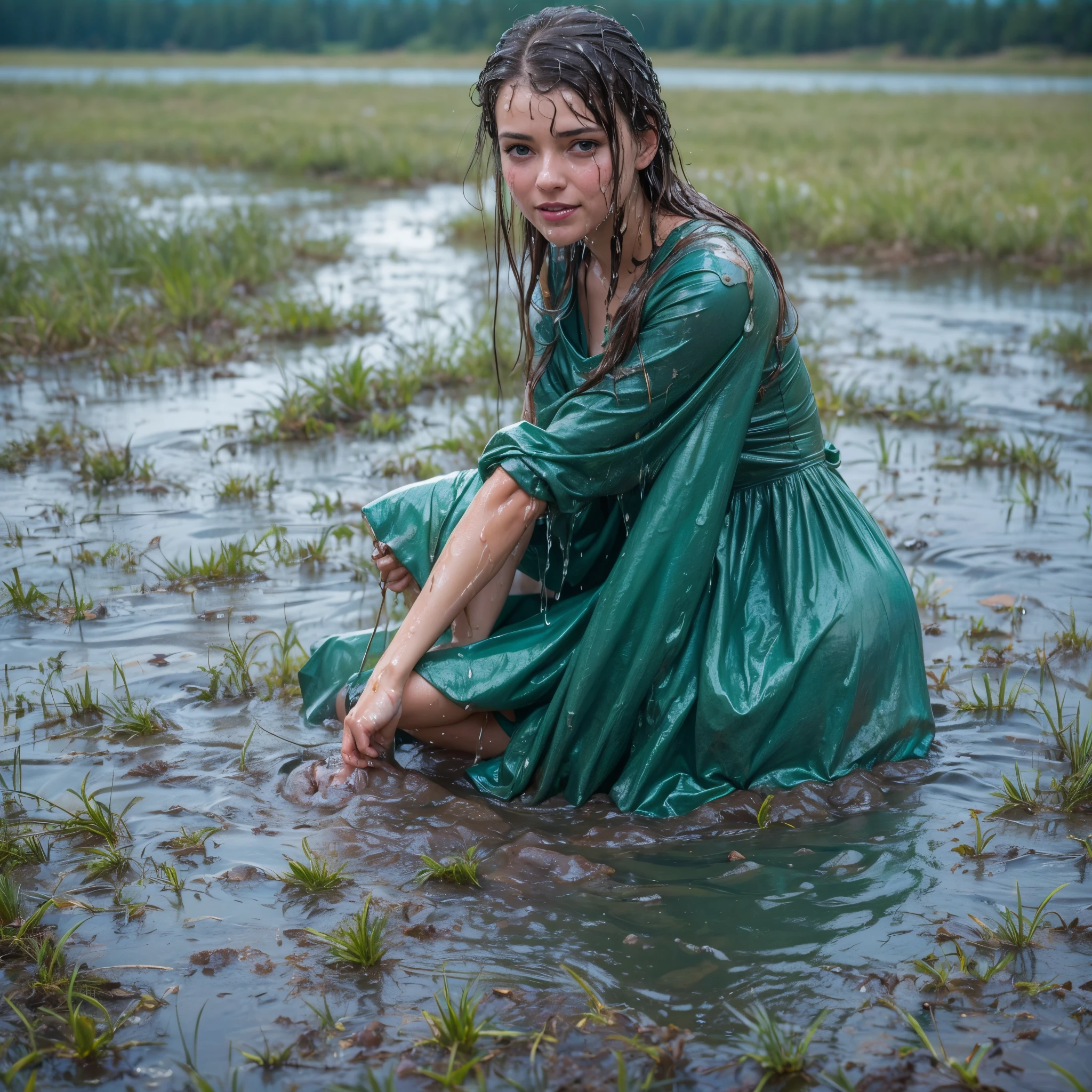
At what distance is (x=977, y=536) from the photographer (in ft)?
13.3

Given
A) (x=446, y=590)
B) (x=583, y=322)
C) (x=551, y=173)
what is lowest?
(x=446, y=590)

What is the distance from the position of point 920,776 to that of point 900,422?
277cm

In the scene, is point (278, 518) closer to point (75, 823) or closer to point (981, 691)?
point (75, 823)

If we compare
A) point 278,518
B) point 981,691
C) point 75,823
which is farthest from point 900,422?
point 75,823

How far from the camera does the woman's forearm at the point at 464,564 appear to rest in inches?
98.9

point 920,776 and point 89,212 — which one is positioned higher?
point 89,212

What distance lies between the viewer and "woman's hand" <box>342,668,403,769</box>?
2521mm

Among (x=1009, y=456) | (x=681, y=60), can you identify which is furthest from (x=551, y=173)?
(x=681, y=60)

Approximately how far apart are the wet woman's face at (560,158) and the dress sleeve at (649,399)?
0.21 m

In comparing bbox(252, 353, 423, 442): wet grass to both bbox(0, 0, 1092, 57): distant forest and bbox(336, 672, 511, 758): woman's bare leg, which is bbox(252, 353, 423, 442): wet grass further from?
bbox(0, 0, 1092, 57): distant forest

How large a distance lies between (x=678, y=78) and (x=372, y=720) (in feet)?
117

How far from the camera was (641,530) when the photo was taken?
2.51m

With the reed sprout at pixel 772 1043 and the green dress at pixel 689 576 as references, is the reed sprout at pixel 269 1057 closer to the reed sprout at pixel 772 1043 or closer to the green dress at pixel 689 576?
the reed sprout at pixel 772 1043

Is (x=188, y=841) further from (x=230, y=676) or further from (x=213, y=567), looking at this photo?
(x=213, y=567)
